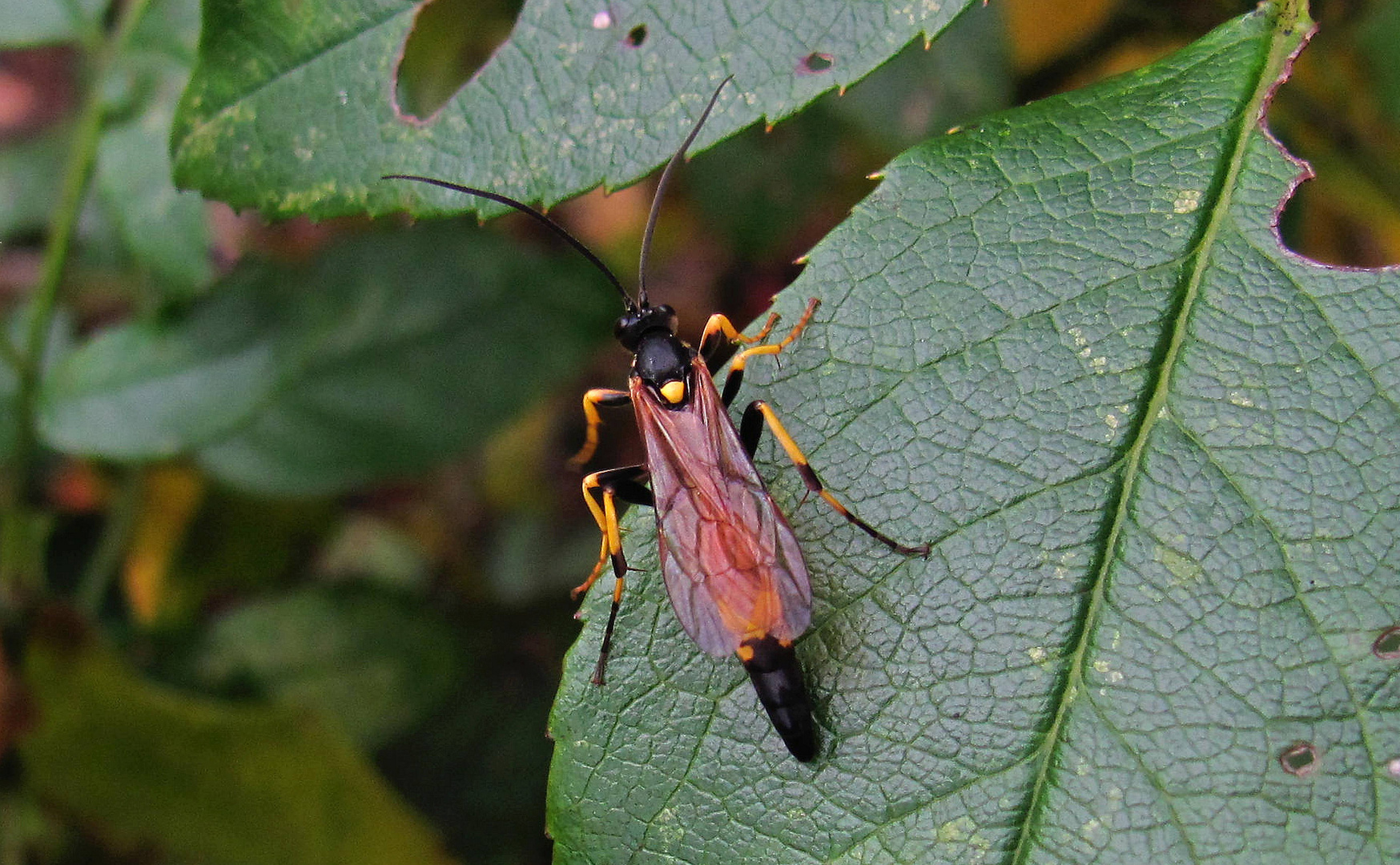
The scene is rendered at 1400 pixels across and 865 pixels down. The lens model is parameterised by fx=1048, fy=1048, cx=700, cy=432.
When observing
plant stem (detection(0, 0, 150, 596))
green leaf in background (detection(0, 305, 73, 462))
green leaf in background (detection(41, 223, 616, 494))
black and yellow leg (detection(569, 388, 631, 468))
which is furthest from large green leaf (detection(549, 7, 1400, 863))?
green leaf in background (detection(0, 305, 73, 462))

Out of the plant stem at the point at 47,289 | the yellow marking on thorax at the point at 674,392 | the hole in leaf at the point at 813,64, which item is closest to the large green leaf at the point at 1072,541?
the hole in leaf at the point at 813,64

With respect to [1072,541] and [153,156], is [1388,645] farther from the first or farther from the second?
[153,156]

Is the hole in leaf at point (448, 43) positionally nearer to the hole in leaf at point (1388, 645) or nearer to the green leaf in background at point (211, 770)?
the green leaf in background at point (211, 770)

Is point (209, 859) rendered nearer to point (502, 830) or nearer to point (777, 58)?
point (502, 830)

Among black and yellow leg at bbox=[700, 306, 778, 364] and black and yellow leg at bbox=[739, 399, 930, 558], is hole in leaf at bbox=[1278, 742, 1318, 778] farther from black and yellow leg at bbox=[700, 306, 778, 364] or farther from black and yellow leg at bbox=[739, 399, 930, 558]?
black and yellow leg at bbox=[700, 306, 778, 364]

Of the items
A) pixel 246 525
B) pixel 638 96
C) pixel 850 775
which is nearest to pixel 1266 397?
pixel 850 775
